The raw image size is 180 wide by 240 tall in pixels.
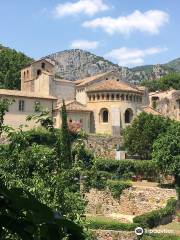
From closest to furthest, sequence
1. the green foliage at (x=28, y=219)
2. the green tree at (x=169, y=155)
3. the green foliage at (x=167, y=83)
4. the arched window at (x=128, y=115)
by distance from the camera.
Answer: the green foliage at (x=28, y=219)
the green tree at (x=169, y=155)
the arched window at (x=128, y=115)
the green foliage at (x=167, y=83)

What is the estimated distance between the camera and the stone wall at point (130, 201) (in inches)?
1571

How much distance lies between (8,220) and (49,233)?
6.8 inches

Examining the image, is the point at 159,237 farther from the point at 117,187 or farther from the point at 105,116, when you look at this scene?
the point at 105,116

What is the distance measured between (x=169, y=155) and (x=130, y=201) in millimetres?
5033

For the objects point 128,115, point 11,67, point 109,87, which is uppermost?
→ point 11,67

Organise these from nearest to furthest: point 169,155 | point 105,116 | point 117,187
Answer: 1. point 169,155
2. point 117,187
3. point 105,116

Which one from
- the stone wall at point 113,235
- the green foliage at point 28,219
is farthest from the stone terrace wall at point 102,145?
the green foliage at point 28,219

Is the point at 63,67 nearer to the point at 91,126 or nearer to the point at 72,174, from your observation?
the point at 91,126

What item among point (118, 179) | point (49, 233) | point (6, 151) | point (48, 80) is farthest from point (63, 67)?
point (49, 233)

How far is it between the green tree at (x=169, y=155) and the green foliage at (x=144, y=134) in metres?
7.57

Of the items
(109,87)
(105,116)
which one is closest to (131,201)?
(105,116)

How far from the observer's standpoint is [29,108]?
54.2 m

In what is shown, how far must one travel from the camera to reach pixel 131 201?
1606 inches

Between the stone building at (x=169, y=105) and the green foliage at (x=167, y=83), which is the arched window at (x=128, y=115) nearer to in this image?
the stone building at (x=169, y=105)
